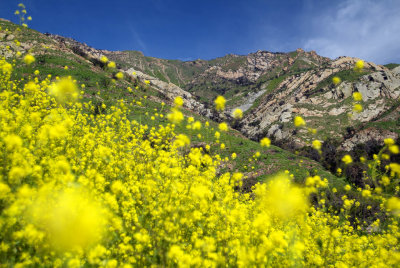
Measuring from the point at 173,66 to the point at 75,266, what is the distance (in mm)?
185049

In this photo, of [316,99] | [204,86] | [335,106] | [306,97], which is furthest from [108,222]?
[204,86]

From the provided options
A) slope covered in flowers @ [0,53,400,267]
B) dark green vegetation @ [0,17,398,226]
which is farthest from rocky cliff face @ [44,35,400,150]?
slope covered in flowers @ [0,53,400,267]

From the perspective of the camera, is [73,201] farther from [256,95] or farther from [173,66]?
[173,66]

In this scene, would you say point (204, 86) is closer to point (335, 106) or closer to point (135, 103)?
point (335, 106)

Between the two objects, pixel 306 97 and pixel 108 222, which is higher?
pixel 306 97

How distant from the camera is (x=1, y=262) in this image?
2.80m

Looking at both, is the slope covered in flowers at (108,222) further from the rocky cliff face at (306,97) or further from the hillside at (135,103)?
the hillside at (135,103)

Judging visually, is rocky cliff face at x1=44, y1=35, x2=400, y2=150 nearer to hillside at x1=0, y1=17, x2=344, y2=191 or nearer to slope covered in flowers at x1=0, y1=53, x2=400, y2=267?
slope covered in flowers at x1=0, y1=53, x2=400, y2=267

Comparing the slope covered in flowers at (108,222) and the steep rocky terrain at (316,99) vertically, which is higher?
the steep rocky terrain at (316,99)

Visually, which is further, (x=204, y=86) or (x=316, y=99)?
(x=204, y=86)

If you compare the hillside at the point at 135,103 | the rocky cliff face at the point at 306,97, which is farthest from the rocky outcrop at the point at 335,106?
the hillside at the point at 135,103

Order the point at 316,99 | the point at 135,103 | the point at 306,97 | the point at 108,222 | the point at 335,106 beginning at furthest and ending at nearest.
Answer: the point at 306,97 < the point at 316,99 < the point at 335,106 < the point at 135,103 < the point at 108,222

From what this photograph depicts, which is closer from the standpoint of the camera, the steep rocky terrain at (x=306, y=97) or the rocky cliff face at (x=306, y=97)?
the steep rocky terrain at (x=306, y=97)

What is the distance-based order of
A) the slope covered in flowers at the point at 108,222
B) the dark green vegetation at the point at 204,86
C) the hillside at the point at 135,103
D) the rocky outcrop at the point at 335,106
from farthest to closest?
the rocky outcrop at the point at 335,106 → the hillside at the point at 135,103 → the dark green vegetation at the point at 204,86 → the slope covered in flowers at the point at 108,222
